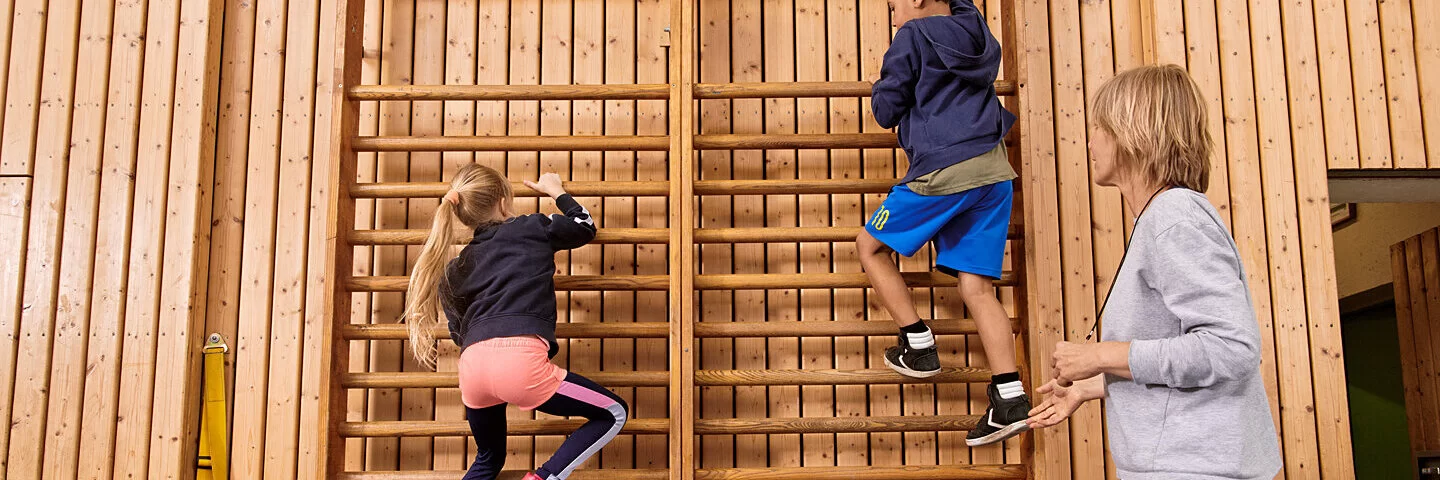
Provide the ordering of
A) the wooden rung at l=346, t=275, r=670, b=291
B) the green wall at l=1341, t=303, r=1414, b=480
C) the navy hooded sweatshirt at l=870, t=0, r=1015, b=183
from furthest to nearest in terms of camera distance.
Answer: the green wall at l=1341, t=303, r=1414, b=480 → the wooden rung at l=346, t=275, r=670, b=291 → the navy hooded sweatshirt at l=870, t=0, r=1015, b=183

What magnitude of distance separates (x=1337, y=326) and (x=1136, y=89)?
2.28m

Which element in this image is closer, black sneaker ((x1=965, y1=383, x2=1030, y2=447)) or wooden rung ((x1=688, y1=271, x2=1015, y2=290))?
black sneaker ((x1=965, y1=383, x2=1030, y2=447))

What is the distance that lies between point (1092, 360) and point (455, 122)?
2.62 meters

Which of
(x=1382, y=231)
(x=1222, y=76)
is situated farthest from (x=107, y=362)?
(x=1382, y=231)

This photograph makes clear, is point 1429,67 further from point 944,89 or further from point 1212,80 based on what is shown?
point 944,89

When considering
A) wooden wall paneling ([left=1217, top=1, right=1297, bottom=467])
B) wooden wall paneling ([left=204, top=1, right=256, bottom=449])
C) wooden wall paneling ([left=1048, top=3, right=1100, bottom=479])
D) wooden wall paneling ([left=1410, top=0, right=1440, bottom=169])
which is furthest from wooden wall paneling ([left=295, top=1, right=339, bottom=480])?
wooden wall paneling ([left=1410, top=0, right=1440, bottom=169])

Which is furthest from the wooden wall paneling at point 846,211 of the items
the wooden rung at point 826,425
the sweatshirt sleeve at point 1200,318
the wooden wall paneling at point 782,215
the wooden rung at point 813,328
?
the sweatshirt sleeve at point 1200,318

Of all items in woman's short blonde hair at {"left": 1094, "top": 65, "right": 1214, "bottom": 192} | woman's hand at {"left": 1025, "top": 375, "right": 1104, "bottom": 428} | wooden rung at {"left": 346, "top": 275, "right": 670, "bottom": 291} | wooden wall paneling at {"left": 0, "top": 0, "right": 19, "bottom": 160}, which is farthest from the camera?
wooden wall paneling at {"left": 0, "top": 0, "right": 19, "bottom": 160}

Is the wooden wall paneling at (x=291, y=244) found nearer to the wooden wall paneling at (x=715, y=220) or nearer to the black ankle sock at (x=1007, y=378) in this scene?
the wooden wall paneling at (x=715, y=220)

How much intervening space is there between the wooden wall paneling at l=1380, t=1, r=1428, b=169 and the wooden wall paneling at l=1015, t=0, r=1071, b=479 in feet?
3.11

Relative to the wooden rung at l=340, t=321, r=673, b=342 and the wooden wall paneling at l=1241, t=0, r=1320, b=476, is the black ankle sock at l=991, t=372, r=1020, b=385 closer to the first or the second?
the wooden rung at l=340, t=321, r=673, b=342

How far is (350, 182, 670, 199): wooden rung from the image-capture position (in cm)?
338

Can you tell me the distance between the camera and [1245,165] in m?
3.62

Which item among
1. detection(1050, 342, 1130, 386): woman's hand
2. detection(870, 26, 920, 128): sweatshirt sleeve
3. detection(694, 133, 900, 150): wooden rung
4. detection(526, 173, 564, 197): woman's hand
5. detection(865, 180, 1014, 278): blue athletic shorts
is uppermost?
detection(870, 26, 920, 128): sweatshirt sleeve
